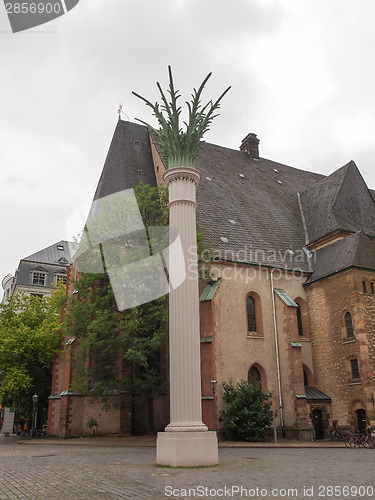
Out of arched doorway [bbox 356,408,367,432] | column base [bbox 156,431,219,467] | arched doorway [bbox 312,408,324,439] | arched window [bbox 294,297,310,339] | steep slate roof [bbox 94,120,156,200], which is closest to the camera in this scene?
column base [bbox 156,431,219,467]

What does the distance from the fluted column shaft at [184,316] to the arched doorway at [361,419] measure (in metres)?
13.5

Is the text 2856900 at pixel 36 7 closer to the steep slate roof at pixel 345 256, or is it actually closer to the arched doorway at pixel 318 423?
the steep slate roof at pixel 345 256

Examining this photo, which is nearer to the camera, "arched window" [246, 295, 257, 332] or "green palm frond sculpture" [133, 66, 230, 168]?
"green palm frond sculpture" [133, 66, 230, 168]

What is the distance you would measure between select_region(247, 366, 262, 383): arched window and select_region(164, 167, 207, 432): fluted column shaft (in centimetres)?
1134

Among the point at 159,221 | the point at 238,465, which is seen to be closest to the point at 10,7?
the point at 238,465

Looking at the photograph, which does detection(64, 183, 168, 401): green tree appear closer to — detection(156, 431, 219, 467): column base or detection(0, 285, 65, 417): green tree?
detection(0, 285, 65, 417): green tree

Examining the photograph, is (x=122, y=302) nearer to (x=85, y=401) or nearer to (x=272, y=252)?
(x=85, y=401)

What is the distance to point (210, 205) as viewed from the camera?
27.9 meters

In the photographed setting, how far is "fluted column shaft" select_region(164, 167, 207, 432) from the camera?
11891mm

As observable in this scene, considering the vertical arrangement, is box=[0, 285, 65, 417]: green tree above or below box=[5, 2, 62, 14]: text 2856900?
below

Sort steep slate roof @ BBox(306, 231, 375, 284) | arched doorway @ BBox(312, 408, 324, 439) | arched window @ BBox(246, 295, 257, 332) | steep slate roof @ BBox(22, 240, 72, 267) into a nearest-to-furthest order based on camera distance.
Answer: arched doorway @ BBox(312, 408, 324, 439)
arched window @ BBox(246, 295, 257, 332)
steep slate roof @ BBox(306, 231, 375, 284)
steep slate roof @ BBox(22, 240, 72, 267)

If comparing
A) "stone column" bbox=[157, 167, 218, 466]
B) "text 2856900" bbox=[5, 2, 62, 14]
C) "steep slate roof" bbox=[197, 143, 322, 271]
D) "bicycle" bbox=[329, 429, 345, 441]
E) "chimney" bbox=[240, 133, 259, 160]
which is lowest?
"bicycle" bbox=[329, 429, 345, 441]

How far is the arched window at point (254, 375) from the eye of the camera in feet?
75.7

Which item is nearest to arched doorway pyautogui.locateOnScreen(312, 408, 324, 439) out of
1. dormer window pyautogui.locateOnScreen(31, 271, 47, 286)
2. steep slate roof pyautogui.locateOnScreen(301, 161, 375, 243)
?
steep slate roof pyautogui.locateOnScreen(301, 161, 375, 243)
